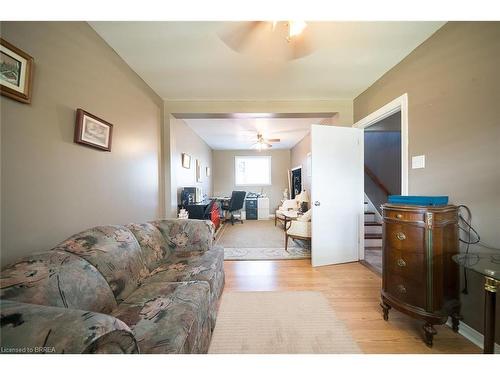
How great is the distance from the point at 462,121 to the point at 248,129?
3843 millimetres

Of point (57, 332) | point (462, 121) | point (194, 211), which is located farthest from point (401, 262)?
point (194, 211)

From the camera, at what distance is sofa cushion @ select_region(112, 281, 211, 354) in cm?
89

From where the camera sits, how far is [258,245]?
3.78 metres

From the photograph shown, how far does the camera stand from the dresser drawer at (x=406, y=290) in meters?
1.39

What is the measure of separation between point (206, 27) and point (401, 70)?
6.93ft

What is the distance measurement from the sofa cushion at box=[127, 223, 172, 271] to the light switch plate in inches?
107

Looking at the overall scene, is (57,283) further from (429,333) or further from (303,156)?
(303,156)

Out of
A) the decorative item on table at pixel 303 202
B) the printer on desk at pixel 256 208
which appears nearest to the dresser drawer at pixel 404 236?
the decorative item on table at pixel 303 202

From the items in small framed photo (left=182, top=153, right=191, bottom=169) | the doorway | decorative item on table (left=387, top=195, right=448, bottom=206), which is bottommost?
decorative item on table (left=387, top=195, right=448, bottom=206)

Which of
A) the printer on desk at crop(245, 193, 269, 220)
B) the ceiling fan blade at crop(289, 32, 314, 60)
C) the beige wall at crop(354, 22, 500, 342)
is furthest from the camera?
the printer on desk at crop(245, 193, 269, 220)

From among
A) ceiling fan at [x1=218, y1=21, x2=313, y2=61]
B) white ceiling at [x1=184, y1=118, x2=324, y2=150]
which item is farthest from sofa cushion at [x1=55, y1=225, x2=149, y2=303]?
white ceiling at [x1=184, y1=118, x2=324, y2=150]

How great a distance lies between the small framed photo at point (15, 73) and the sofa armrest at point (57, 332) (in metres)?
1.14

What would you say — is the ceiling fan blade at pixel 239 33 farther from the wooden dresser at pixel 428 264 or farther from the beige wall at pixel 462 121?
the wooden dresser at pixel 428 264

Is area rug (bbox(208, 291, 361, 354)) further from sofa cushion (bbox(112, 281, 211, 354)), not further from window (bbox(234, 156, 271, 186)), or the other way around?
window (bbox(234, 156, 271, 186))
